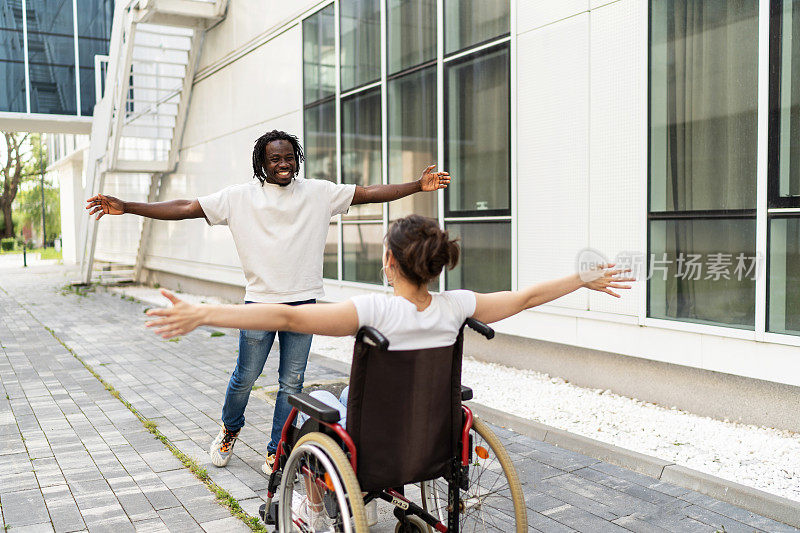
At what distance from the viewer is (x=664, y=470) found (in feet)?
14.0

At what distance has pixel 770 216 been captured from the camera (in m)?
5.06

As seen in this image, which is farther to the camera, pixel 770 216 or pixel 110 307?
pixel 110 307

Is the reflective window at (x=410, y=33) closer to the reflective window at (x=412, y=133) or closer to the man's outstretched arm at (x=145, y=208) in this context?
the reflective window at (x=412, y=133)

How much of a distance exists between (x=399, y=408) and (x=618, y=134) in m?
4.11

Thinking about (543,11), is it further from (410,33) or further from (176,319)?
(176,319)

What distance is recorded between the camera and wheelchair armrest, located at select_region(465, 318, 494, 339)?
9.01 ft

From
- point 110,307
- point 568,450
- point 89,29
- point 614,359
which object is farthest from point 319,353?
point 89,29

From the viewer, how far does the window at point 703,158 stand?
5.25m

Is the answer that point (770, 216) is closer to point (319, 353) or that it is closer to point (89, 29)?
point (319, 353)

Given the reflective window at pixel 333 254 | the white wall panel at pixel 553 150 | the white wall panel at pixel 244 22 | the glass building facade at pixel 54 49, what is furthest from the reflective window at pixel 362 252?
the glass building facade at pixel 54 49

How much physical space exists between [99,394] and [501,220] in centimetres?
427

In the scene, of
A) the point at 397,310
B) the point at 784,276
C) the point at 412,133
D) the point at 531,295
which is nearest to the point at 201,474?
the point at 397,310

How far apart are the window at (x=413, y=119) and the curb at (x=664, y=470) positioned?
2.44 meters

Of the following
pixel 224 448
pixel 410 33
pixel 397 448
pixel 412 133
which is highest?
pixel 410 33
